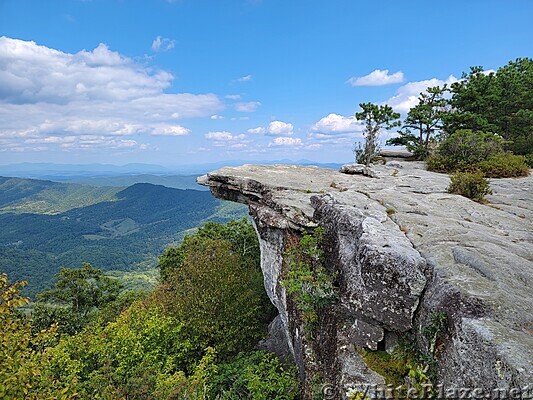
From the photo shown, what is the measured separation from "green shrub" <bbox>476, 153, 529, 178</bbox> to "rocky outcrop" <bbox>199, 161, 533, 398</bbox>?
490 cm

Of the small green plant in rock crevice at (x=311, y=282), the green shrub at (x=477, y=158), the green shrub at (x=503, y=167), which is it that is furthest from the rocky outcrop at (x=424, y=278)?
the green shrub at (x=477, y=158)

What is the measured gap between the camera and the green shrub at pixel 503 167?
18925 millimetres

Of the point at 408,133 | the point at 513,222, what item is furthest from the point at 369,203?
the point at 408,133

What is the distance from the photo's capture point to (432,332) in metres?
5.73

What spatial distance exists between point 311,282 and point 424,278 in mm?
3745

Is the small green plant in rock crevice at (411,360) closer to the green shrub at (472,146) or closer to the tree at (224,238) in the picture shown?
the green shrub at (472,146)

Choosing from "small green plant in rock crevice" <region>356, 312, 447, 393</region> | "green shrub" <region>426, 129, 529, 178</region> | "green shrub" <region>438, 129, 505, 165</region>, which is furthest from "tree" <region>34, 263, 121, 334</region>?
"green shrub" <region>438, 129, 505, 165</region>

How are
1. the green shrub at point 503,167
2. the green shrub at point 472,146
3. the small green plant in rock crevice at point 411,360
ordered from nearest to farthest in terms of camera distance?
the small green plant in rock crevice at point 411,360, the green shrub at point 503,167, the green shrub at point 472,146

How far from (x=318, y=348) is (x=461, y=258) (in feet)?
16.5

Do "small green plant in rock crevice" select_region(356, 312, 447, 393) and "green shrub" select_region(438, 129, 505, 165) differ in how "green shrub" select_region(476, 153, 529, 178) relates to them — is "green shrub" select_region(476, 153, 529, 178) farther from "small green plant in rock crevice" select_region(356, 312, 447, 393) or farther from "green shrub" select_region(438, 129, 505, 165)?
"small green plant in rock crevice" select_region(356, 312, 447, 393)

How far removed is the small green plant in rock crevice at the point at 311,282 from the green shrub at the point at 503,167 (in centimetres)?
1436

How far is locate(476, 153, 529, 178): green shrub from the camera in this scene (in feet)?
62.1

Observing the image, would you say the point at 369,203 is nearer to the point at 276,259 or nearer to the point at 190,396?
the point at 276,259

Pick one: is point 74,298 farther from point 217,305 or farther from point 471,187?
point 471,187
